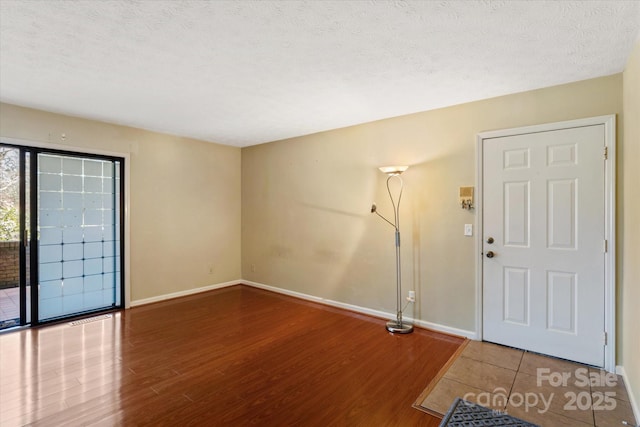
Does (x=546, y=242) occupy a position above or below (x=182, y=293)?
above

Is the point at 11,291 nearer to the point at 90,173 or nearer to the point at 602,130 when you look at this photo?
the point at 90,173

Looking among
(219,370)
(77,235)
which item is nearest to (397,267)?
(219,370)

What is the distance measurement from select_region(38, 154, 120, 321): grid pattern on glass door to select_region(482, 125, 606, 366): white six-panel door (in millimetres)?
4766

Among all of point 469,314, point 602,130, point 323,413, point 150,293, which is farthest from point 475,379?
point 150,293

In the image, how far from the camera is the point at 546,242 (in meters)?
3.05

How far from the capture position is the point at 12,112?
3.64 meters

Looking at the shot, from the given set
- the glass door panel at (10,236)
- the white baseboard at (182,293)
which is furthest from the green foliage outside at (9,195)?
the white baseboard at (182,293)

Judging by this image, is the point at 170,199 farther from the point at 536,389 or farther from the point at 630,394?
the point at 630,394

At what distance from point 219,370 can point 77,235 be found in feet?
9.47

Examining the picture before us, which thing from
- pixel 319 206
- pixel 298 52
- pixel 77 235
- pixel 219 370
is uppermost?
pixel 298 52

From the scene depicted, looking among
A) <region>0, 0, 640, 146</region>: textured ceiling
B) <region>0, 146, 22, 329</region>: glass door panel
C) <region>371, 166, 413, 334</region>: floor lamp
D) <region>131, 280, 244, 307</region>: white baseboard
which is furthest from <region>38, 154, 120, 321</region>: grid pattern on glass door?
<region>371, 166, 413, 334</region>: floor lamp

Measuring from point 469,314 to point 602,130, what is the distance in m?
2.10

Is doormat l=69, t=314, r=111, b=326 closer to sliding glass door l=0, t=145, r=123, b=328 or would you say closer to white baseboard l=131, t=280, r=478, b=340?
sliding glass door l=0, t=145, r=123, b=328

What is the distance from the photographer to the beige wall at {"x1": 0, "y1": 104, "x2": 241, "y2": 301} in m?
4.16
